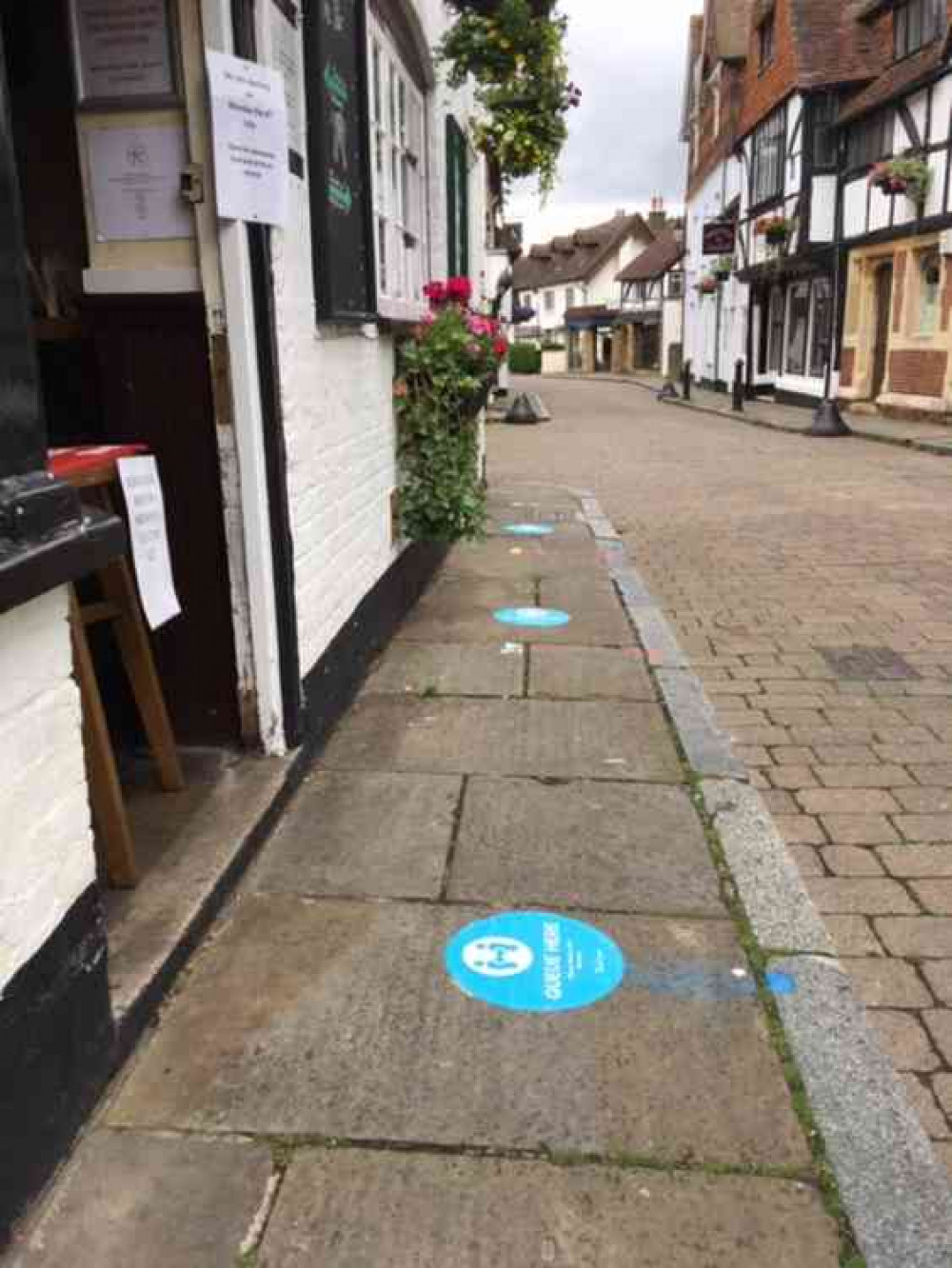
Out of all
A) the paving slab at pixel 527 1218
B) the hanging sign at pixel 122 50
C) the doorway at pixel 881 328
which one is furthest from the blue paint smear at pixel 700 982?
Answer: the doorway at pixel 881 328

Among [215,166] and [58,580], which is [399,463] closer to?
[215,166]

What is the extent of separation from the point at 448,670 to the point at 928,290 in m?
17.9

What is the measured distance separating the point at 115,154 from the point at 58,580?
1.86 meters

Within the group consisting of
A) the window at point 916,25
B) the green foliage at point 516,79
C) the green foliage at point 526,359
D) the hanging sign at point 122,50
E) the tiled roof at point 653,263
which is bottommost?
the green foliage at point 526,359

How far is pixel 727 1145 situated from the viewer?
6.97 feet

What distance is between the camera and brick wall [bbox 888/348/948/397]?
61.5 feet

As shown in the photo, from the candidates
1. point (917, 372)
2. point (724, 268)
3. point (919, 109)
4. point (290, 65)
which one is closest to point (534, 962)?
point (290, 65)

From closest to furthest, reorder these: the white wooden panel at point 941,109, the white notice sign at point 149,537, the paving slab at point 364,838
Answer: the white notice sign at point 149,537, the paving slab at point 364,838, the white wooden panel at point 941,109

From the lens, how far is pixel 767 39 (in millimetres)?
26500

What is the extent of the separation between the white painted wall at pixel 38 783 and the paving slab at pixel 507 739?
191 cm

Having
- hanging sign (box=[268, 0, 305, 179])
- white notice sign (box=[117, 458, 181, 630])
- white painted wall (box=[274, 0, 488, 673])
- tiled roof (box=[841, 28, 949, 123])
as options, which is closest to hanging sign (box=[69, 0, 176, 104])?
hanging sign (box=[268, 0, 305, 179])

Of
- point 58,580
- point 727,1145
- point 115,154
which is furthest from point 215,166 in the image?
point 727,1145

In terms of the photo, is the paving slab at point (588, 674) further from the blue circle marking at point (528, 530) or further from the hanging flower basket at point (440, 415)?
the blue circle marking at point (528, 530)

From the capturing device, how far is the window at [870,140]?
20.9 m
